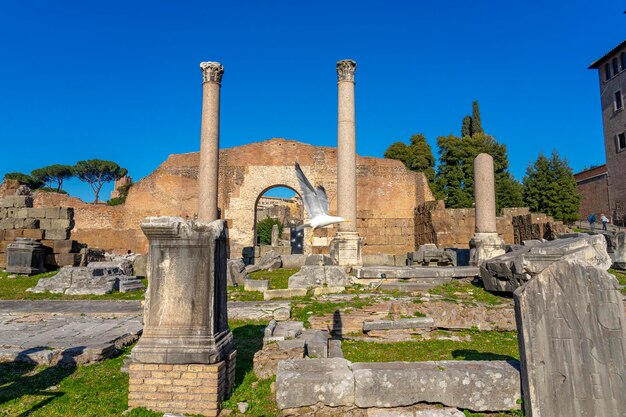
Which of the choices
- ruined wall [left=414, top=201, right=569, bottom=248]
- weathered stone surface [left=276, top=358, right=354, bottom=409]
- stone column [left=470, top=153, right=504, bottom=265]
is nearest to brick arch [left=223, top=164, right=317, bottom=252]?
ruined wall [left=414, top=201, right=569, bottom=248]

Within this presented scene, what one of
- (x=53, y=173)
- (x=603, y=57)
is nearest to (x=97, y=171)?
(x=53, y=173)

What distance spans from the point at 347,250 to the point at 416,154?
2545cm

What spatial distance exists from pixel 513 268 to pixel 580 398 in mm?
4602

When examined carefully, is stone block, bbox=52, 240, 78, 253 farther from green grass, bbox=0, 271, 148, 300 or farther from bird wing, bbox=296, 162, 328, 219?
bird wing, bbox=296, 162, 328, 219

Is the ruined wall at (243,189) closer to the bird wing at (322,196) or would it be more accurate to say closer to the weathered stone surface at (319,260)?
the weathered stone surface at (319,260)

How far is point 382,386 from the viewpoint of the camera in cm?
326

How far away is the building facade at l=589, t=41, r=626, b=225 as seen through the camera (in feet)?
101

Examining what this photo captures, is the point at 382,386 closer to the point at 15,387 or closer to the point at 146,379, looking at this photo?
the point at 146,379

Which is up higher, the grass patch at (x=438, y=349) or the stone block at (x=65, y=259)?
the stone block at (x=65, y=259)

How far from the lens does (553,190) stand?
29016mm

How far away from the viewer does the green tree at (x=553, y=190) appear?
28859 millimetres

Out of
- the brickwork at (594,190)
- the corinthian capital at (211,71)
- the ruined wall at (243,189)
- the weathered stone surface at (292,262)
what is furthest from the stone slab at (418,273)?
the brickwork at (594,190)

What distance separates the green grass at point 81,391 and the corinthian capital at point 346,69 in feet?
32.9

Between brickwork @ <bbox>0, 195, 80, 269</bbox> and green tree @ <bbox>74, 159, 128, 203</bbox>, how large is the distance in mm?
49003
